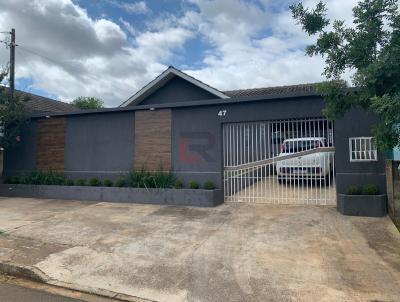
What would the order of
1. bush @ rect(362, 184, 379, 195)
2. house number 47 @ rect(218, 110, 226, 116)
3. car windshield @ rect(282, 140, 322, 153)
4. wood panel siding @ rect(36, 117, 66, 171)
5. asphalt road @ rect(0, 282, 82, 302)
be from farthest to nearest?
1. wood panel siding @ rect(36, 117, 66, 171)
2. house number 47 @ rect(218, 110, 226, 116)
3. car windshield @ rect(282, 140, 322, 153)
4. bush @ rect(362, 184, 379, 195)
5. asphalt road @ rect(0, 282, 82, 302)

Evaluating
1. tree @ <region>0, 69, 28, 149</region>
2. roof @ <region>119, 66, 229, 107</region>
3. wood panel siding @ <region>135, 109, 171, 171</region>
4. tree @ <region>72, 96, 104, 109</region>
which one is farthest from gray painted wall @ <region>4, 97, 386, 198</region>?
tree @ <region>72, 96, 104, 109</region>

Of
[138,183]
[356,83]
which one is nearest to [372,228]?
[356,83]

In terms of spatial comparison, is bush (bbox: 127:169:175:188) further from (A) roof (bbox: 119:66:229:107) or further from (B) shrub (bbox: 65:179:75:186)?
(A) roof (bbox: 119:66:229:107)

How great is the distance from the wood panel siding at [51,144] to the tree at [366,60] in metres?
9.16

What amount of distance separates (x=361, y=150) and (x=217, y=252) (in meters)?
4.71

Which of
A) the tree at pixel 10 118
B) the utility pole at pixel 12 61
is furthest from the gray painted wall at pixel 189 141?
the utility pole at pixel 12 61

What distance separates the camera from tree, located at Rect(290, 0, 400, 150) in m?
4.08

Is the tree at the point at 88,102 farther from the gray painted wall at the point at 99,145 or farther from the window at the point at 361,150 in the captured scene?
the window at the point at 361,150

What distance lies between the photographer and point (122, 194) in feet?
30.5

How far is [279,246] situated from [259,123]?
4.22 meters

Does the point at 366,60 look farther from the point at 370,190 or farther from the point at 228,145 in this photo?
the point at 228,145

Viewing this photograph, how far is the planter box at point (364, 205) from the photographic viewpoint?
21.7ft

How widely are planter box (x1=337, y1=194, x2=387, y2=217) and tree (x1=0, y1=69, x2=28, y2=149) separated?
36.4ft

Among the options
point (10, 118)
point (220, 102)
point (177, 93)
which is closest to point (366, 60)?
point (220, 102)
